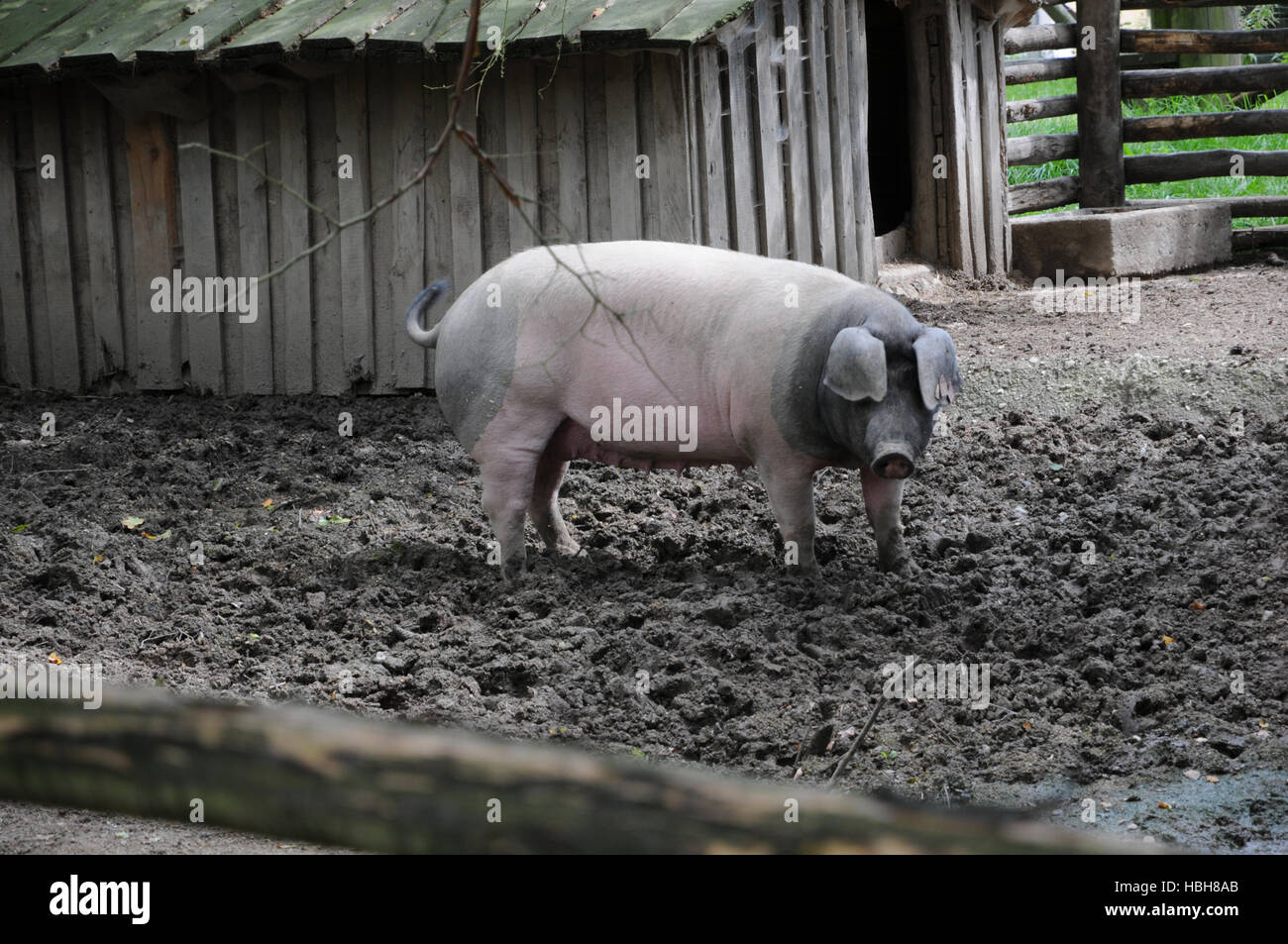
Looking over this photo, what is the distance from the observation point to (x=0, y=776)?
0.99 metres

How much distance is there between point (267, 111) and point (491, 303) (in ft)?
11.6

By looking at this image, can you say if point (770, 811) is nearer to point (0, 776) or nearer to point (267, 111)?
point (0, 776)

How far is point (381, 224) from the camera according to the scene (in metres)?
7.41

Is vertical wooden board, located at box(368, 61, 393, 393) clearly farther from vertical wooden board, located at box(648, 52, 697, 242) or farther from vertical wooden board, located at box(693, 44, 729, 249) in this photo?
A: vertical wooden board, located at box(693, 44, 729, 249)

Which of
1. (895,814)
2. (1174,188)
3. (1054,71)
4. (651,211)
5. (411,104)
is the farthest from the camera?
(1174,188)

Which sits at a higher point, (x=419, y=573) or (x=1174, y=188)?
(x=1174, y=188)

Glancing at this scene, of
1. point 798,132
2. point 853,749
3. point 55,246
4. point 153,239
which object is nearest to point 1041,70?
point 798,132

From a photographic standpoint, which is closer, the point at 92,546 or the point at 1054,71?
the point at 92,546

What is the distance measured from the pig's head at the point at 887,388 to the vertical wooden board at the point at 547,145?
2968 mm

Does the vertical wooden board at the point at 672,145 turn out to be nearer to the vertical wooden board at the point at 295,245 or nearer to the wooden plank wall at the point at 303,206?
the wooden plank wall at the point at 303,206

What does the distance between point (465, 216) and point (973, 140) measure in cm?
403

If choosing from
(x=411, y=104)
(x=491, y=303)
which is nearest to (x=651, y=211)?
(x=411, y=104)

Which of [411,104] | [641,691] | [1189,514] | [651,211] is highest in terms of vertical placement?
[411,104]

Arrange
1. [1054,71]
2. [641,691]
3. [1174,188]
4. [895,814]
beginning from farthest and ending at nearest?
[1174,188], [1054,71], [641,691], [895,814]
